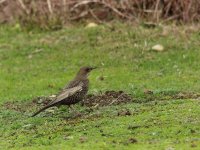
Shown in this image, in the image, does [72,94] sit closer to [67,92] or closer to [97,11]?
[67,92]

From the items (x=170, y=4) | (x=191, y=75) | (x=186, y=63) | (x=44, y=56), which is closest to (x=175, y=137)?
(x=191, y=75)

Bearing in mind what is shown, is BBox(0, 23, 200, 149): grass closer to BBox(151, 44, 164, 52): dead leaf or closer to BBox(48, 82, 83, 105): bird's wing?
BBox(151, 44, 164, 52): dead leaf

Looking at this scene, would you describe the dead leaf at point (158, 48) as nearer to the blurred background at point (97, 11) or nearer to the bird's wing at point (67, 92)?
the blurred background at point (97, 11)

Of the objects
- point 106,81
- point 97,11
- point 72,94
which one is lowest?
point 106,81

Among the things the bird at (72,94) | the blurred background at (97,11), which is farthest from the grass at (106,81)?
the blurred background at (97,11)

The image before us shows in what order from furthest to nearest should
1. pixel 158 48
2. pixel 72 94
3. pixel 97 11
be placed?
pixel 97 11 < pixel 158 48 < pixel 72 94

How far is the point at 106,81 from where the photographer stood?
1566 cm

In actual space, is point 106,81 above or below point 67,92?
below

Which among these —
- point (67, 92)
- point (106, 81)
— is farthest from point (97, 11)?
point (67, 92)

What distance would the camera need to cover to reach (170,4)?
19.5m

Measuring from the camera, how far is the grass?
10273 millimetres

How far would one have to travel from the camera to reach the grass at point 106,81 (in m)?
10.3

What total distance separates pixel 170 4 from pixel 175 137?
9887 mm

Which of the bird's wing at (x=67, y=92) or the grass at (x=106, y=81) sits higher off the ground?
the bird's wing at (x=67, y=92)
